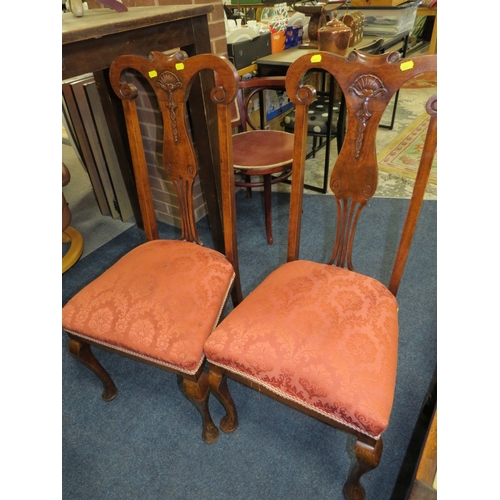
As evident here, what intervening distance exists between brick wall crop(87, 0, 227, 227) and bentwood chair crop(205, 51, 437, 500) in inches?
38.1

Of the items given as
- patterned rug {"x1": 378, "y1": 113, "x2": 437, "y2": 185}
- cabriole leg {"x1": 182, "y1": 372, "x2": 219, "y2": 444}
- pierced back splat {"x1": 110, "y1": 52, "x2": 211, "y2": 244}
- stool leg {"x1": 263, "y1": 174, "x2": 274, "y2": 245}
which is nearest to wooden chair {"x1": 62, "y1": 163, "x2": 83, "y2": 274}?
pierced back splat {"x1": 110, "y1": 52, "x2": 211, "y2": 244}

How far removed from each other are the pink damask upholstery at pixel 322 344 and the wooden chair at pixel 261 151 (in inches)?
29.9

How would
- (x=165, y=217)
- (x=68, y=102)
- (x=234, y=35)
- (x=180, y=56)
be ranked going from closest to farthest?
(x=180, y=56), (x=68, y=102), (x=234, y=35), (x=165, y=217)

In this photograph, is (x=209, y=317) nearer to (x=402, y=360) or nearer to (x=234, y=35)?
Answer: (x=402, y=360)

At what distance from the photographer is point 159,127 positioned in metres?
1.76

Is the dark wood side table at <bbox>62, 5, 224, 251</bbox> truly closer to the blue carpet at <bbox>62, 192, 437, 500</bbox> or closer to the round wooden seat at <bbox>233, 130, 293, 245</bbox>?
the round wooden seat at <bbox>233, 130, 293, 245</bbox>

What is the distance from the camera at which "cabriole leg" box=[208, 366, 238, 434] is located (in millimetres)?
958

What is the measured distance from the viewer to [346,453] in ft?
3.62

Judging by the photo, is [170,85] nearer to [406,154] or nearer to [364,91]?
[364,91]

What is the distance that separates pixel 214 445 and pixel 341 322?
2.05 feet

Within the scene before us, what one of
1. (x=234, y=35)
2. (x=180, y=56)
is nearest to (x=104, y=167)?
(x=234, y=35)

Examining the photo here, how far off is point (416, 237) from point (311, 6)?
5.08 ft

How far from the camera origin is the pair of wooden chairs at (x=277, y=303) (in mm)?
795

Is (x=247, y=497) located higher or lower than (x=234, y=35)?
lower
